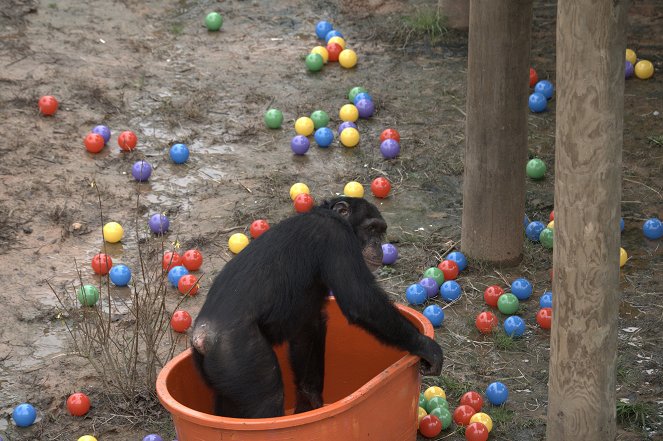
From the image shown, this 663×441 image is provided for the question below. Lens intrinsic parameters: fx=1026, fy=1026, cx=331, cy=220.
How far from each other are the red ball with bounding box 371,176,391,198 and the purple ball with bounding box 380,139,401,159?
555 millimetres

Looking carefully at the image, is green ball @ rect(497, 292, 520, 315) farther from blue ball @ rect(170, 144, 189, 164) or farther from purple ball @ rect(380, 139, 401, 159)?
blue ball @ rect(170, 144, 189, 164)

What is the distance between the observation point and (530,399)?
222 inches

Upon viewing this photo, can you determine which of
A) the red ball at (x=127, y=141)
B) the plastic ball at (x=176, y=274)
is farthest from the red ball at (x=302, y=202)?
the red ball at (x=127, y=141)

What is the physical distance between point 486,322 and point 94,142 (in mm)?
3598

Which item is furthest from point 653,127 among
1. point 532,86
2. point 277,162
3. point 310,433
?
point 310,433

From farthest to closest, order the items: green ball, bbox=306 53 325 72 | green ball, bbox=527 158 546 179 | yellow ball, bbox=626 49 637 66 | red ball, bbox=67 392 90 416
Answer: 1. green ball, bbox=306 53 325 72
2. yellow ball, bbox=626 49 637 66
3. green ball, bbox=527 158 546 179
4. red ball, bbox=67 392 90 416

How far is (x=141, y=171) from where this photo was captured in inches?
302

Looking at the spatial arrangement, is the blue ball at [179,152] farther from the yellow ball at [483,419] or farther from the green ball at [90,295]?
the yellow ball at [483,419]

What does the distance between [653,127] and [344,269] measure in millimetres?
4617

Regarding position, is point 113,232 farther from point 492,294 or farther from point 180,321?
point 492,294

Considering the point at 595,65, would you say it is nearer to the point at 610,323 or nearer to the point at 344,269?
the point at 610,323

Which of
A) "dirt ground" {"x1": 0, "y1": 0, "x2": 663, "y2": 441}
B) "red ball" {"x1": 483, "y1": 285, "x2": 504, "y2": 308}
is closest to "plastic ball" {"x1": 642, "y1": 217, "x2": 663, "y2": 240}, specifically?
"dirt ground" {"x1": 0, "y1": 0, "x2": 663, "y2": 441}

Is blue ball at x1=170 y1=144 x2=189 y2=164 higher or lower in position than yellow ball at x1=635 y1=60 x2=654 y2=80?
lower

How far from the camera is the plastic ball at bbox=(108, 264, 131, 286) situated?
6.71 meters
